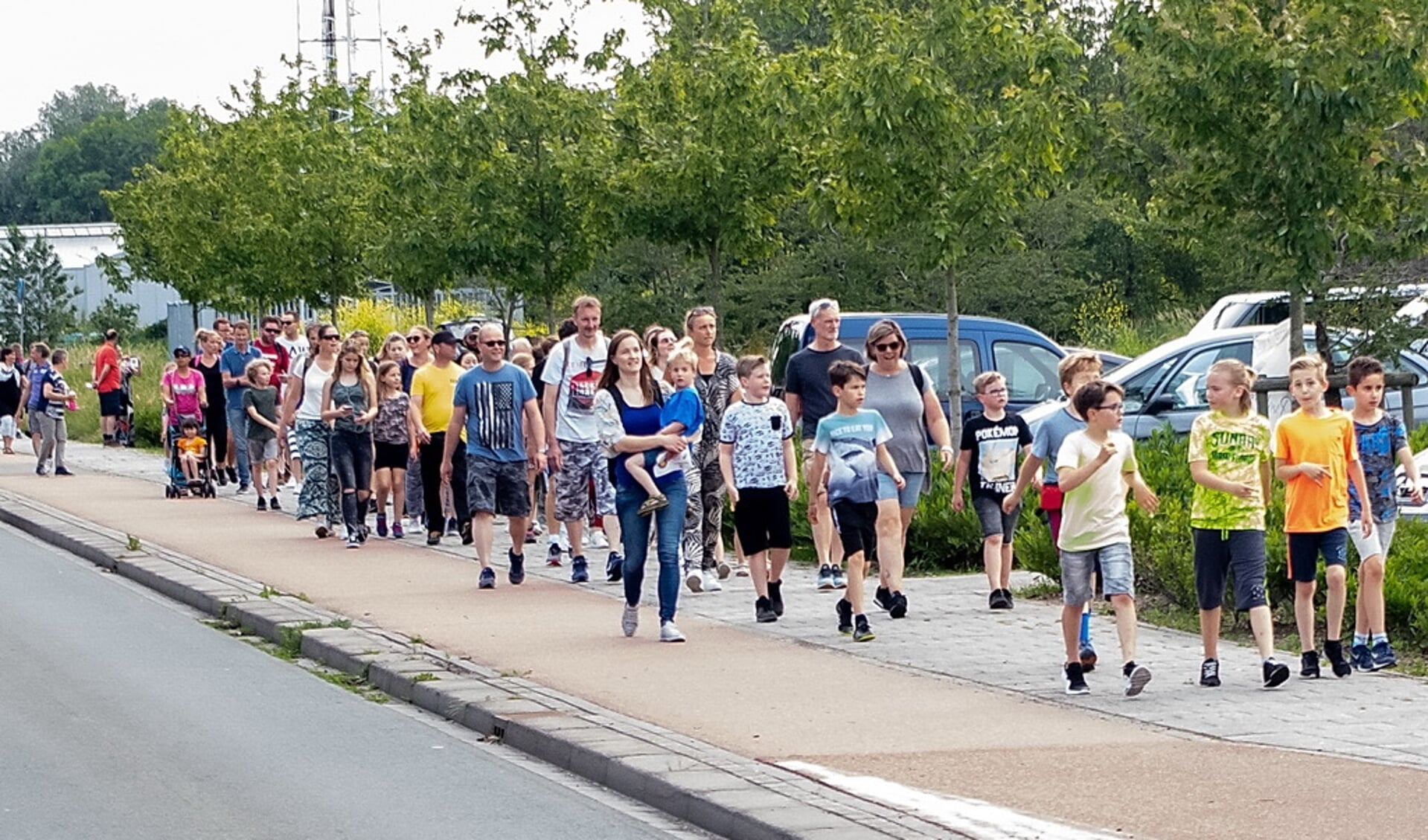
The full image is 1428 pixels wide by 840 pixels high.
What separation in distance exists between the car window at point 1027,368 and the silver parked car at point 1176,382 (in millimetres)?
594

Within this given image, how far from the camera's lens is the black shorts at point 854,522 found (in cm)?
1197

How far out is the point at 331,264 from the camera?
36.1 metres

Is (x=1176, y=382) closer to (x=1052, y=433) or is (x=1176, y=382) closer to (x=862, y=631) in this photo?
(x=862, y=631)

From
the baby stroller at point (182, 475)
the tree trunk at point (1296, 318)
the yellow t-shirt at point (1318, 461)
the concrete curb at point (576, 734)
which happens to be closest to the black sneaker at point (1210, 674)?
the yellow t-shirt at point (1318, 461)

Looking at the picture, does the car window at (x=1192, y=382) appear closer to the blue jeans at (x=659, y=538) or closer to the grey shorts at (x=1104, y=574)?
the blue jeans at (x=659, y=538)

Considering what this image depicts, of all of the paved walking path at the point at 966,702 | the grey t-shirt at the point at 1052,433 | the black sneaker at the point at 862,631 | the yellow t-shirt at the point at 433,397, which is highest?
the yellow t-shirt at the point at 433,397

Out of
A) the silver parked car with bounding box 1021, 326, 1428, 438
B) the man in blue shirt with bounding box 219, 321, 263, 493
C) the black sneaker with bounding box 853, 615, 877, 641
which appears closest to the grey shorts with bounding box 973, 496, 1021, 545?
the black sneaker with bounding box 853, 615, 877, 641

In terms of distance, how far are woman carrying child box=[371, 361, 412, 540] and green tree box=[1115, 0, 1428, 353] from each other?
20.4ft

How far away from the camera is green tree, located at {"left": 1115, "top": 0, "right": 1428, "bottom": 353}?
15156mm

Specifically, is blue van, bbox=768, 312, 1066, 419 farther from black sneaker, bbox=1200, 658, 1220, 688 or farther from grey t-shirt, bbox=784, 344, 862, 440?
black sneaker, bbox=1200, 658, 1220, 688

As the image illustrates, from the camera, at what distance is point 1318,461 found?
10.3 meters

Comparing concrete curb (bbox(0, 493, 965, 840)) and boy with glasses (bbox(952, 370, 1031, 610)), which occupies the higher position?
boy with glasses (bbox(952, 370, 1031, 610))

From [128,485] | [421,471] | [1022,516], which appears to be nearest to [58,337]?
[128,485]

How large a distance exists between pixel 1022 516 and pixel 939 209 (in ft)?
13.7
